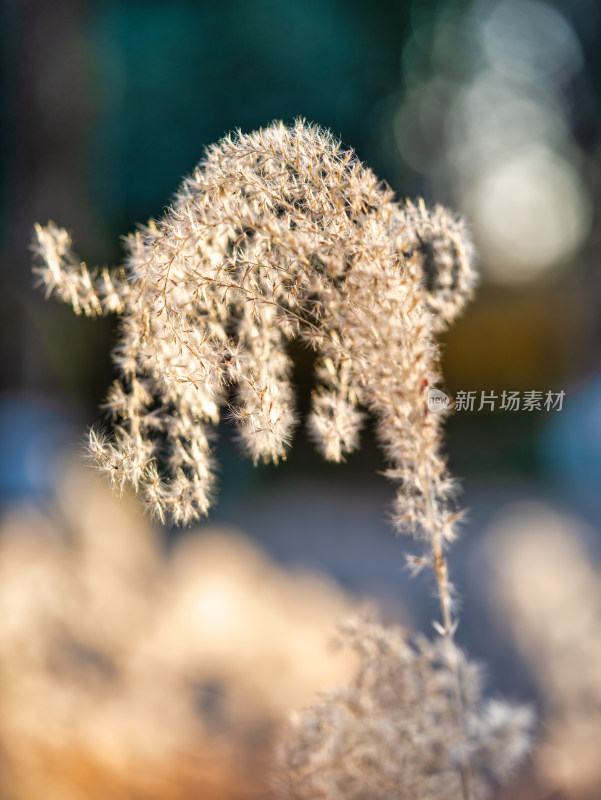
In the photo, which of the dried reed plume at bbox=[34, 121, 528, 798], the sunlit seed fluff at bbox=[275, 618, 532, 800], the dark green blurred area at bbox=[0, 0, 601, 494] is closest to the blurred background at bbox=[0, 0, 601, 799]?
the dark green blurred area at bbox=[0, 0, 601, 494]

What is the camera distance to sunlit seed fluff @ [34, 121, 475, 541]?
63cm

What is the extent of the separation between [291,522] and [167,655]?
0.86 metres

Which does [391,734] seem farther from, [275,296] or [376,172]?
[376,172]

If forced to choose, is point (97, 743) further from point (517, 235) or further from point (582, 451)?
point (517, 235)

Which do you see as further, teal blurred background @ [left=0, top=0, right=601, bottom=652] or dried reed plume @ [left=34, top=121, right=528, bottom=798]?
teal blurred background @ [left=0, top=0, right=601, bottom=652]

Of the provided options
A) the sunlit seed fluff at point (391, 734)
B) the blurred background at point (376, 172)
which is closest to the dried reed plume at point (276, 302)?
the sunlit seed fluff at point (391, 734)

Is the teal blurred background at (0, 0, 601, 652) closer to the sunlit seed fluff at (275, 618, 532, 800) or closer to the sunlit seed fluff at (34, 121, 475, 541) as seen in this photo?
the sunlit seed fluff at (275, 618, 532, 800)

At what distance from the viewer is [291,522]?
2.53 meters

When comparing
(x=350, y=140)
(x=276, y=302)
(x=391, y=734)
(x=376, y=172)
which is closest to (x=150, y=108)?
(x=350, y=140)

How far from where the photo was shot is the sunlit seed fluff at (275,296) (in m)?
0.63

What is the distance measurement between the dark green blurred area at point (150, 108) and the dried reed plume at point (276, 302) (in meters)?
1.70

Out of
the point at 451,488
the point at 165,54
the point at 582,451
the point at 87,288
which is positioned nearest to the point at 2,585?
the point at 87,288

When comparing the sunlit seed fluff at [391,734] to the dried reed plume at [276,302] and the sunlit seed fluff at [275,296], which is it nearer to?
the dried reed plume at [276,302]

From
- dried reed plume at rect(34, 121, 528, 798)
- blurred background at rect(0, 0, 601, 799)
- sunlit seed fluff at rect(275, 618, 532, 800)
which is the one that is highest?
blurred background at rect(0, 0, 601, 799)
